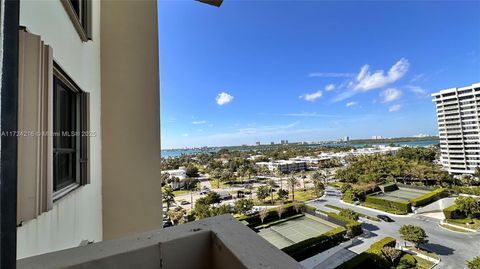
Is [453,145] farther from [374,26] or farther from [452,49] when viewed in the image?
[374,26]

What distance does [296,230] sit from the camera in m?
11.2

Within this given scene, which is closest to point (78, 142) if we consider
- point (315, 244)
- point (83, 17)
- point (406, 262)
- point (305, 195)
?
point (83, 17)

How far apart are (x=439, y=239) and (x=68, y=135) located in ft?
44.9

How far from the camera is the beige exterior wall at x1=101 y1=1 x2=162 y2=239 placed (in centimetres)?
192

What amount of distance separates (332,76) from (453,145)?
13.6m

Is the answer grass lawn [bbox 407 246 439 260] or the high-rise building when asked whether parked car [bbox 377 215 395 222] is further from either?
the high-rise building

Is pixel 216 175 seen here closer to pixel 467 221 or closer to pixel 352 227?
pixel 352 227

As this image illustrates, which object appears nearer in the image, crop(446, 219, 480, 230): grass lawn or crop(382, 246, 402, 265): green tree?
crop(382, 246, 402, 265): green tree

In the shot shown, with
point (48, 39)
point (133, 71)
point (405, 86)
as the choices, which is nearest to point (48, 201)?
point (48, 39)

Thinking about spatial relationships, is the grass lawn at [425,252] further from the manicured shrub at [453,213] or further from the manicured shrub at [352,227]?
the manicured shrub at [453,213]

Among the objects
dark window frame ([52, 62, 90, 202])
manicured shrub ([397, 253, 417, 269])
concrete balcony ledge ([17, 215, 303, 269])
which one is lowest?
manicured shrub ([397, 253, 417, 269])

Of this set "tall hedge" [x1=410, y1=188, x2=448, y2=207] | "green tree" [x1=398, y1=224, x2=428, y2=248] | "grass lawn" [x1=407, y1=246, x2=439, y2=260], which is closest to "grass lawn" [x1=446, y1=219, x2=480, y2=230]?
"tall hedge" [x1=410, y1=188, x2=448, y2=207]

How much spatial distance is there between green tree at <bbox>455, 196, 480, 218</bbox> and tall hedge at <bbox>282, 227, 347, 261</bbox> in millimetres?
7248

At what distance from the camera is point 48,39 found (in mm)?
956
